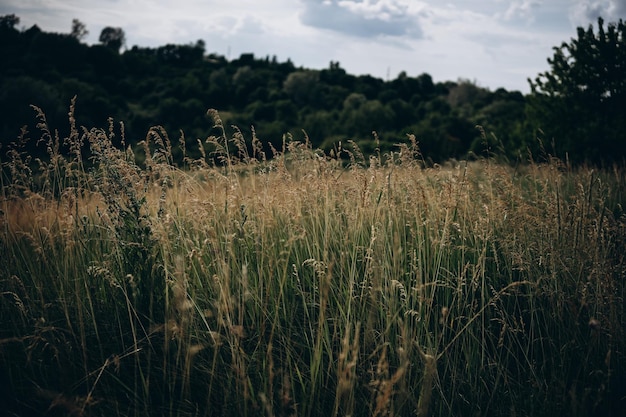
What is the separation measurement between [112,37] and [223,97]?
2413 centimetres

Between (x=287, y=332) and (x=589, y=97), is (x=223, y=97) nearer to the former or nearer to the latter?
(x=589, y=97)

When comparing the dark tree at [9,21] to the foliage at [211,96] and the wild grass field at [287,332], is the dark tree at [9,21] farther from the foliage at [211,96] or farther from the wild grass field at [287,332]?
the wild grass field at [287,332]

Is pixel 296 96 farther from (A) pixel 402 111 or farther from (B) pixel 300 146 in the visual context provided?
→ (B) pixel 300 146

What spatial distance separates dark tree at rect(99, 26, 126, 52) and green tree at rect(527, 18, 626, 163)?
5982cm

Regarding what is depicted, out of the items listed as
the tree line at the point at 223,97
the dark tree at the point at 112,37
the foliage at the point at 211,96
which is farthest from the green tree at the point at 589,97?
the dark tree at the point at 112,37

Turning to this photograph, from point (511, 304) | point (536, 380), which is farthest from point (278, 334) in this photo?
point (511, 304)

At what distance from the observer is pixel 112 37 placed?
190ft

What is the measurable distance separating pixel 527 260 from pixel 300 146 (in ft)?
7.06

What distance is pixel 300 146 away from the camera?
149 inches

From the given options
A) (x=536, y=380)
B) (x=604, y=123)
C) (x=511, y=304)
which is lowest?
(x=536, y=380)

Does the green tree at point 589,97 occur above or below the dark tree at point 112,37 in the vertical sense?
below

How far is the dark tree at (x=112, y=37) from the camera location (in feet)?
188

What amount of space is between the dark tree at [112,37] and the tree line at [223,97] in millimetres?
147

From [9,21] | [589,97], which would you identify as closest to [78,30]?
[9,21]
